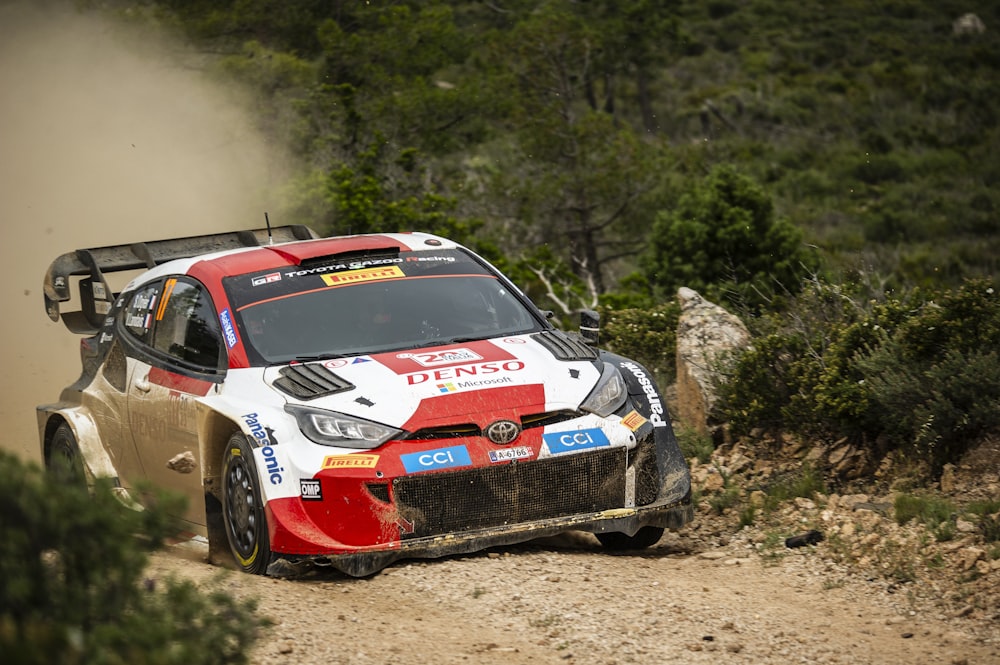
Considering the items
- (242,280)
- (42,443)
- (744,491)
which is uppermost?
→ (242,280)

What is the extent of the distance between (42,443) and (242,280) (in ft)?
7.54

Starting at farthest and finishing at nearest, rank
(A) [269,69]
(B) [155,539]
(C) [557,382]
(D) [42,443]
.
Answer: (A) [269,69], (D) [42,443], (C) [557,382], (B) [155,539]

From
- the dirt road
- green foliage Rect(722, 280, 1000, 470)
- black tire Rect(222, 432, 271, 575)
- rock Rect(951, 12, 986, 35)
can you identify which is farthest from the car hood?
rock Rect(951, 12, 986, 35)

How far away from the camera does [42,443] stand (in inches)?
354

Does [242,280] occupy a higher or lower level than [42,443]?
higher

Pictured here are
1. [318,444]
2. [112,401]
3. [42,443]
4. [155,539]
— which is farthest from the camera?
[42,443]

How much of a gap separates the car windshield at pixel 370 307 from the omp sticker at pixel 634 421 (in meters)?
1.04

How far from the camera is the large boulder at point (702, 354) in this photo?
378 inches

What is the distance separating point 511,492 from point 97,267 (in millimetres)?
3811

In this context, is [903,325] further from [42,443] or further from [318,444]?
[42,443]

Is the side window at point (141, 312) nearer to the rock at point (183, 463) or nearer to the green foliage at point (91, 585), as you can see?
the rock at point (183, 463)

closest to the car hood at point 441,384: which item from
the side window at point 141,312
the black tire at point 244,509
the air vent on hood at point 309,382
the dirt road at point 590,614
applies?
the air vent on hood at point 309,382

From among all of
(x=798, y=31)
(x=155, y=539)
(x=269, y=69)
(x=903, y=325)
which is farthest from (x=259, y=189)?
(x=798, y=31)

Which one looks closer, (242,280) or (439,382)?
(439,382)
